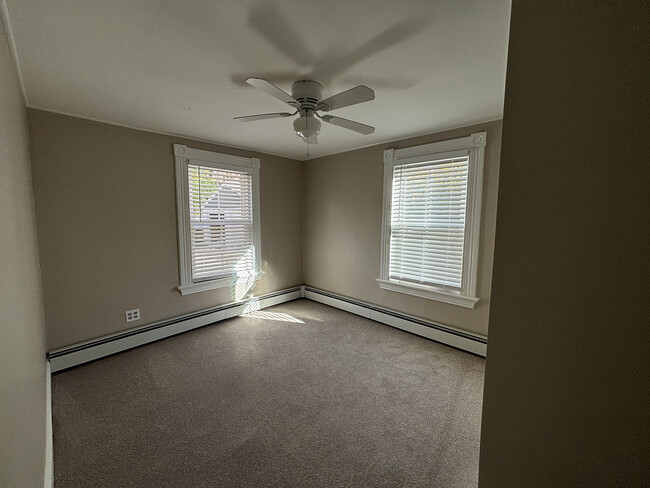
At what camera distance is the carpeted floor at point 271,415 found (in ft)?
5.09

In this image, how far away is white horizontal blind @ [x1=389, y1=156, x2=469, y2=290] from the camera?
9.59 feet

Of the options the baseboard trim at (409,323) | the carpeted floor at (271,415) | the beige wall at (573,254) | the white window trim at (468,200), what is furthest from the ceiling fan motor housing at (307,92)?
the baseboard trim at (409,323)

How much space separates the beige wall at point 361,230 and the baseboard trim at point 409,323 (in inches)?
2.8

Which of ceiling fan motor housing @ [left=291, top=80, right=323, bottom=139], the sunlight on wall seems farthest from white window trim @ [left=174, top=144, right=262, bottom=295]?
ceiling fan motor housing @ [left=291, top=80, right=323, bottom=139]

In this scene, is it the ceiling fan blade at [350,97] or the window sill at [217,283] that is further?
the window sill at [217,283]

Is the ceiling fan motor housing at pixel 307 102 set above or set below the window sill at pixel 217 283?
above

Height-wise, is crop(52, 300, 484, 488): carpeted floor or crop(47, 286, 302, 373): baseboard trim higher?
crop(47, 286, 302, 373): baseboard trim

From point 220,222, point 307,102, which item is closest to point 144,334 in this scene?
point 220,222

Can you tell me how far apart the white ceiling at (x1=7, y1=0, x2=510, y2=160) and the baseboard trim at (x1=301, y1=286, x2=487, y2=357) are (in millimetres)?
2268

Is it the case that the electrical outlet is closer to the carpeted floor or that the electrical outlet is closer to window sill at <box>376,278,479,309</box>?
the carpeted floor

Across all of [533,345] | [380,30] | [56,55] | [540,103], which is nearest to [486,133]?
[380,30]

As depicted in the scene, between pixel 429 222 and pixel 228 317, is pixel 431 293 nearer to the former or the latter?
pixel 429 222

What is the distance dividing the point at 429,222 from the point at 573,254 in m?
2.43

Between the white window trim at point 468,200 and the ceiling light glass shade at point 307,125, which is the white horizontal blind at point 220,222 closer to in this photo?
the ceiling light glass shade at point 307,125
